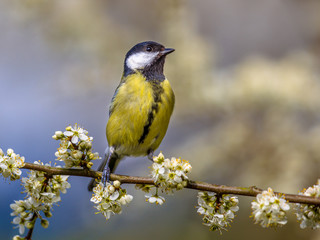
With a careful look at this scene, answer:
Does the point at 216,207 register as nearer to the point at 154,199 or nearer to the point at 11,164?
the point at 154,199

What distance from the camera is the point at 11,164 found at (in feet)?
4.87

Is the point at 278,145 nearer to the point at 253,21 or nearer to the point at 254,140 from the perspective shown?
the point at 254,140

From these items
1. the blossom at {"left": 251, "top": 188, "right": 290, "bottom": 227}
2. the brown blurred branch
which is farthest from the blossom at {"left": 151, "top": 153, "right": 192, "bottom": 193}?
the blossom at {"left": 251, "top": 188, "right": 290, "bottom": 227}

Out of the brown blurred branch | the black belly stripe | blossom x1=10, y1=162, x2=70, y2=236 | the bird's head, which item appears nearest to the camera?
the brown blurred branch

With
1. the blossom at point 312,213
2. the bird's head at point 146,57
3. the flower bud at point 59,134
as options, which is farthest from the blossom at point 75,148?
the bird's head at point 146,57

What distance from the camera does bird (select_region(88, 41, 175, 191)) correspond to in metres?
2.23

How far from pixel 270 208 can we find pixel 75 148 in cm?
74

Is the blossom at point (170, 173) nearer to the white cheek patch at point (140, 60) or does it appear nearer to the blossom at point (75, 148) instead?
the blossom at point (75, 148)

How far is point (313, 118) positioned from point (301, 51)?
0.83 meters

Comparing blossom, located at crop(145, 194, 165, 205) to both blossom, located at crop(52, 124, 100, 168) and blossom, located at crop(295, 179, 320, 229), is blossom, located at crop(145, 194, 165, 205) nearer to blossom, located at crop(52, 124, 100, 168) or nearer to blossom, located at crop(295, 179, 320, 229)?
blossom, located at crop(52, 124, 100, 168)

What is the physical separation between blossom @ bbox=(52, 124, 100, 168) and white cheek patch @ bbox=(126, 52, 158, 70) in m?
0.94

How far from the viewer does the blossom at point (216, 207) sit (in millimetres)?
1528

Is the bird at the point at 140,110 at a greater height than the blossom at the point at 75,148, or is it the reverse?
the bird at the point at 140,110

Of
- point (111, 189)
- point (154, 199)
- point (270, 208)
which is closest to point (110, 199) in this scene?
point (111, 189)
